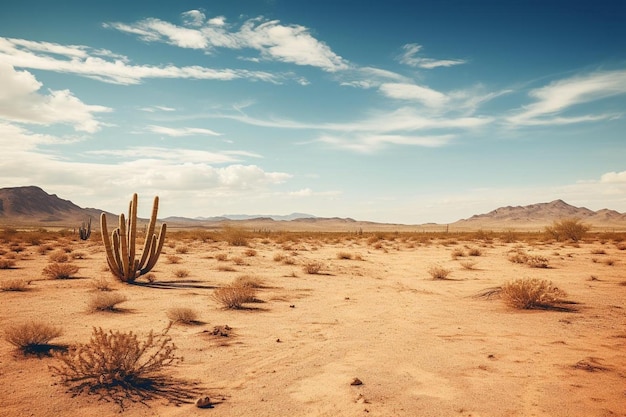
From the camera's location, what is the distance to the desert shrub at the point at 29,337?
5992mm

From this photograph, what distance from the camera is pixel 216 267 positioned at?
58.9ft

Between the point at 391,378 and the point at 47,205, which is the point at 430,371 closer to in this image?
the point at 391,378

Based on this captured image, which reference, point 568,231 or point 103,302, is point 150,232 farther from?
point 568,231

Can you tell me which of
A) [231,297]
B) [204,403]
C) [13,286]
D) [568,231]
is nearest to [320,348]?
[204,403]

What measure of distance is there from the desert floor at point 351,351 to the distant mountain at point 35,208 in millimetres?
138480

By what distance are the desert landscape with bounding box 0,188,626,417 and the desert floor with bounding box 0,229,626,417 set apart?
27mm

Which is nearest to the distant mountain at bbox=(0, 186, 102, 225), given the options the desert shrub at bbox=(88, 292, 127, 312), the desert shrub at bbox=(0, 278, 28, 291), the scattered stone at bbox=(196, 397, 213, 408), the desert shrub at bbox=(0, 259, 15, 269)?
the desert shrub at bbox=(0, 259, 15, 269)

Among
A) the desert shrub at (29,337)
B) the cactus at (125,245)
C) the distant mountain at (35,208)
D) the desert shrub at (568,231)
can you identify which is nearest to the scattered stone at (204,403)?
the desert shrub at (29,337)

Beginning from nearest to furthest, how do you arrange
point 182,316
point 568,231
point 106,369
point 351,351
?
point 106,369, point 351,351, point 182,316, point 568,231

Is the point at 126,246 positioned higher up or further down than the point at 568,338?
higher up

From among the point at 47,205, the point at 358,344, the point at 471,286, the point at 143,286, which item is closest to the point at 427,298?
the point at 471,286

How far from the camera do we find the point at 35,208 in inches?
5369

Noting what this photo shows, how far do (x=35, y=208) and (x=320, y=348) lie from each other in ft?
533

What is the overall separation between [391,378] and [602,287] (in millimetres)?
11253
